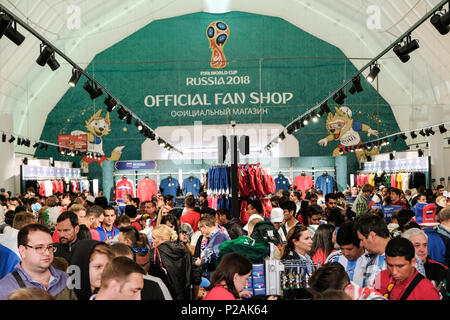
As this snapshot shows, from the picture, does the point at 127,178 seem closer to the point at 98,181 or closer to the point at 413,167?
the point at 98,181

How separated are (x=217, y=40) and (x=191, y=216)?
646 inches

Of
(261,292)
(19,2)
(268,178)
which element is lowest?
(261,292)

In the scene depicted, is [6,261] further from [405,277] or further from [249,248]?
[405,277]

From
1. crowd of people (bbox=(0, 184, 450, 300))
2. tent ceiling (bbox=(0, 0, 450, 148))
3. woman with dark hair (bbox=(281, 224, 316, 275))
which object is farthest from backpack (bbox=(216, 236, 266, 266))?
tent ceiling (bbox=(0, 0, 450, 148))

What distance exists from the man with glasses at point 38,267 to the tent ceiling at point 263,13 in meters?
11.7

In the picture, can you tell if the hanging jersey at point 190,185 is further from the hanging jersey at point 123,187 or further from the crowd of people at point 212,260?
the crowd of people at point 212,260

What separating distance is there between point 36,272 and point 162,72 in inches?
823

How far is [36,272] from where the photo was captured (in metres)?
3.30

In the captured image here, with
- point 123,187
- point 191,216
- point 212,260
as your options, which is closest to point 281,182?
point 123,187

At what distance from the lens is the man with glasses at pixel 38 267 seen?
3260 millimetres

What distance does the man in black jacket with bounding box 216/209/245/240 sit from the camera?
691 cm

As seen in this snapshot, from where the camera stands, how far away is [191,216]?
27.2 feet
